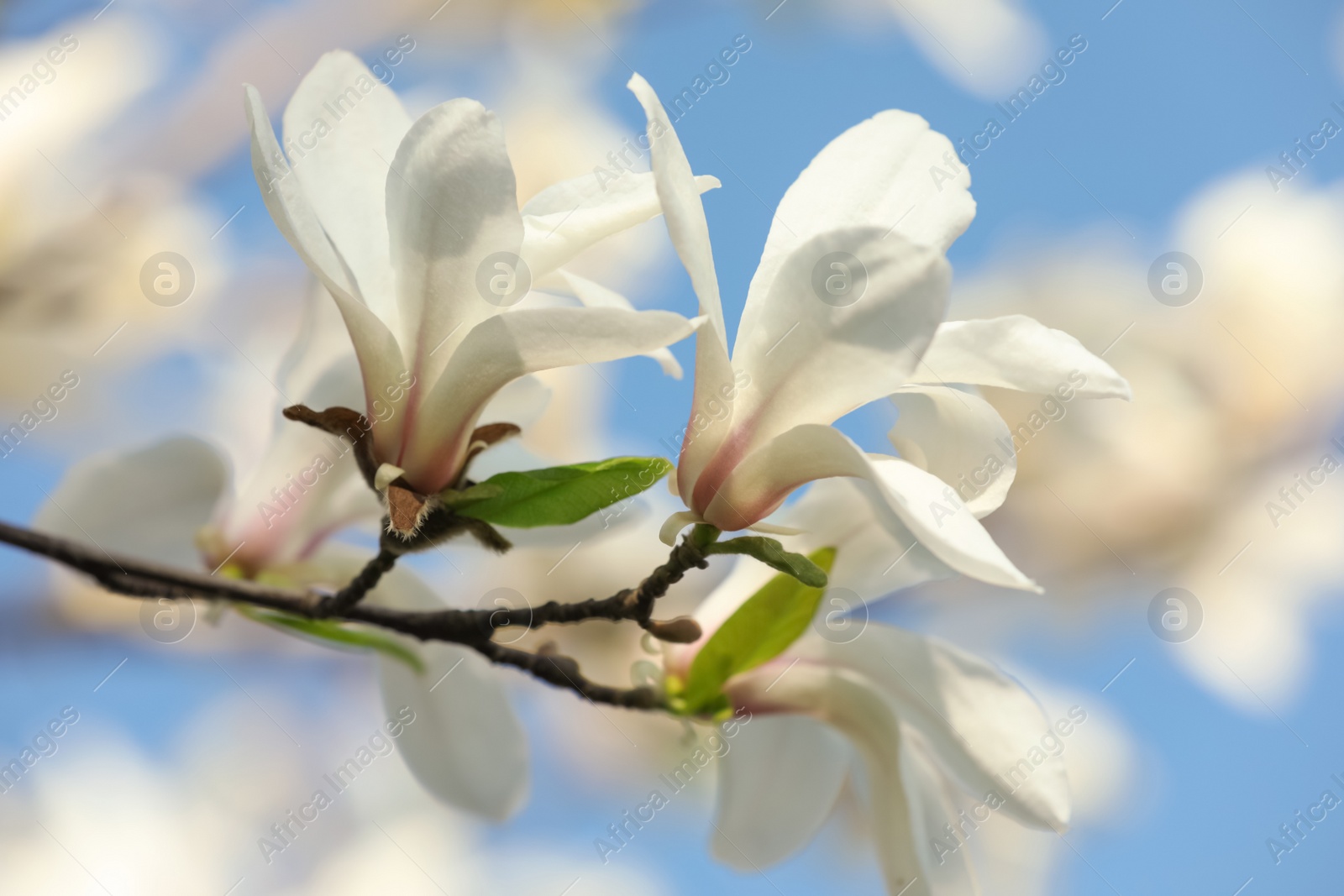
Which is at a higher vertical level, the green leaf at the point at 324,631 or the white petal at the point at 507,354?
the white petal at the point at 507,354

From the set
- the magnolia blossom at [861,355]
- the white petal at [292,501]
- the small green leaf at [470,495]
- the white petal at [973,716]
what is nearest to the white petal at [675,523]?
the magnolia blossom at [861,355]

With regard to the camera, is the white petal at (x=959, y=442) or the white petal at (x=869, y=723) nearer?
the white petal at (x=959, y=442)

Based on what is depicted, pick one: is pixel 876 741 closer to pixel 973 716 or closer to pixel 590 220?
pixel 973 716

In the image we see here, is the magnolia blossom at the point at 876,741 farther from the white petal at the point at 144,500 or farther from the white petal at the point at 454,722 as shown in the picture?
the white petal at the point at 144,500

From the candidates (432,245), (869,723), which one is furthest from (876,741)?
(432,245)

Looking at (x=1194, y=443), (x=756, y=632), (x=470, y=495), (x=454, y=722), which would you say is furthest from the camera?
(x=1194, y=443)

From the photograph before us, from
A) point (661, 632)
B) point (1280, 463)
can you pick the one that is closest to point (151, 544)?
point (661, 632)

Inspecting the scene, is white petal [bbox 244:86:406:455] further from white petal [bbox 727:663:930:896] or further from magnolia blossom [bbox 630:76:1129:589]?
white petal [bbox 727:663:930:896]

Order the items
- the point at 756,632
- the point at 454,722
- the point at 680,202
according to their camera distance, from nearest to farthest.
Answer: the point at 680,202
the point at 756,632
the point at 454,722
